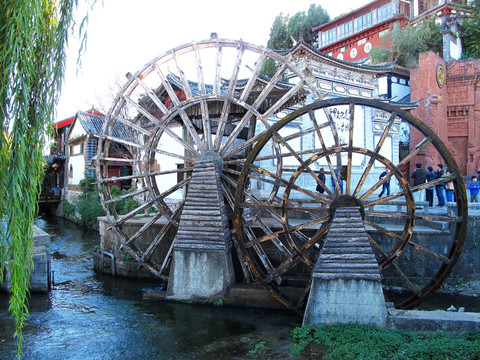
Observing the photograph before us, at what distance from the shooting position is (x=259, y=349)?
17.8 ft

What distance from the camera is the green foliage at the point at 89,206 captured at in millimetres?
17623

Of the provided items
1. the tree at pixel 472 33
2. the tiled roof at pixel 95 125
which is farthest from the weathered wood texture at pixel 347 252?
the tree at pixel 472 33

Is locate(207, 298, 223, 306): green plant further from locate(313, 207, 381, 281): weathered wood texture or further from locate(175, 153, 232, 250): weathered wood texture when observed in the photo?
locate(313, 207, 381, 281): weathered wood texture

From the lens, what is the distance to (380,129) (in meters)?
19.2

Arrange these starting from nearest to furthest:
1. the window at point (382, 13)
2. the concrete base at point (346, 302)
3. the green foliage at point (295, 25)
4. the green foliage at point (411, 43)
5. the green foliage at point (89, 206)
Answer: the concrete base at point (346, 302) < the green foliage at point (89, 206) < the green foliage at point (411, 43) < the window at point (382, 13) < the green foliage at point (295, 25)

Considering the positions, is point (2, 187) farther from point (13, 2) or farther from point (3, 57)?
point (13, 2)

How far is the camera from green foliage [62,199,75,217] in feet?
69.9

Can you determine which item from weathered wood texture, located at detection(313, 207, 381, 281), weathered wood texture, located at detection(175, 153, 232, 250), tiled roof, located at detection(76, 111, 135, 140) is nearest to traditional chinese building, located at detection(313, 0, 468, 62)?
tiled roof, located at detection(76, 111, 135, 140)

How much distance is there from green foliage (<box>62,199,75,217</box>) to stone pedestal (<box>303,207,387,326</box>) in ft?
60.7

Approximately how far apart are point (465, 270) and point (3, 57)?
9.70 meters

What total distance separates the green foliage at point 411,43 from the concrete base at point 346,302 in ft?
72.5

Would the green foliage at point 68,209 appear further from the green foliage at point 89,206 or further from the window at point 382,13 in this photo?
the window at point 382,13

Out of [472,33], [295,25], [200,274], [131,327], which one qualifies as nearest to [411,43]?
[472,33]

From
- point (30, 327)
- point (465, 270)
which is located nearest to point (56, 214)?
point (30, 327)
